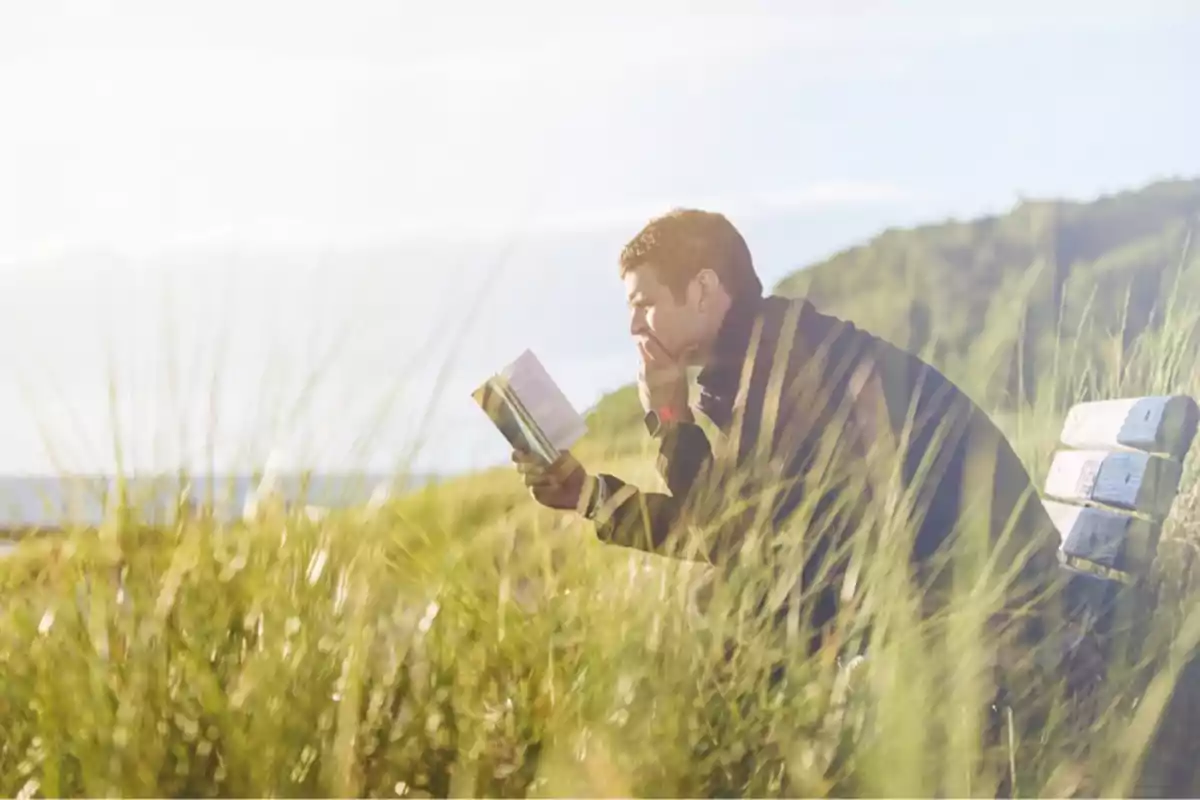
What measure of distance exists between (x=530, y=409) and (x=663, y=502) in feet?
0.87

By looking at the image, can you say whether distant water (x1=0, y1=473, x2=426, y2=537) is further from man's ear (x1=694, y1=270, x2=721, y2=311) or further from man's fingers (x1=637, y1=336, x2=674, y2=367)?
man's ear (x1=694, y1=270, x2=721, y2=311)

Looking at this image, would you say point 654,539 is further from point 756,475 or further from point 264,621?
point 264,621

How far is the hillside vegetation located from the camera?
153 cm

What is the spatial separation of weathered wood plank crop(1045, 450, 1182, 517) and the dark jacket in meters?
0.22

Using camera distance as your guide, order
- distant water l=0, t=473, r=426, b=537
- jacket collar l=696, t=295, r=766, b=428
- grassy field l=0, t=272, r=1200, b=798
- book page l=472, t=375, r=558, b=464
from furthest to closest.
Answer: jacket collar l=696, t=295, r=766, b=428 → book page l=472, t=375, r=558, b=464 → distant water l=0, t=473, r=426, b=537 → grassy field l=0, t=272, r=1200, b=798

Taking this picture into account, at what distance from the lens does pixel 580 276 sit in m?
2.14

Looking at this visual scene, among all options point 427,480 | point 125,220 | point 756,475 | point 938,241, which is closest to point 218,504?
point 427,480

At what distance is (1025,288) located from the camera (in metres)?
2.25

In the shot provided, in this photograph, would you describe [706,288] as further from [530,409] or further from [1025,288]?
[1025,288]

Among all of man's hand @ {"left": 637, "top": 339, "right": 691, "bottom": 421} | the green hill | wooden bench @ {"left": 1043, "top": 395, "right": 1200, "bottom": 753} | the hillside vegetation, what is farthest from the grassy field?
the green hill

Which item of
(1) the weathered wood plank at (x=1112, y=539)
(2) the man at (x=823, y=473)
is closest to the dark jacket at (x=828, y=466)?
(2) the man at (x=823, y=473)

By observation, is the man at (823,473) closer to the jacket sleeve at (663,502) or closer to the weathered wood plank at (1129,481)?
the jacket sleeve at (663,502)

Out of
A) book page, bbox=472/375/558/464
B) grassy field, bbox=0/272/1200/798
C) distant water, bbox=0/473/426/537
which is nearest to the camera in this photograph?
grassy field, bbox=0/272/1200/798

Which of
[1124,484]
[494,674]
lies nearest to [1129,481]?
[1124,484]
